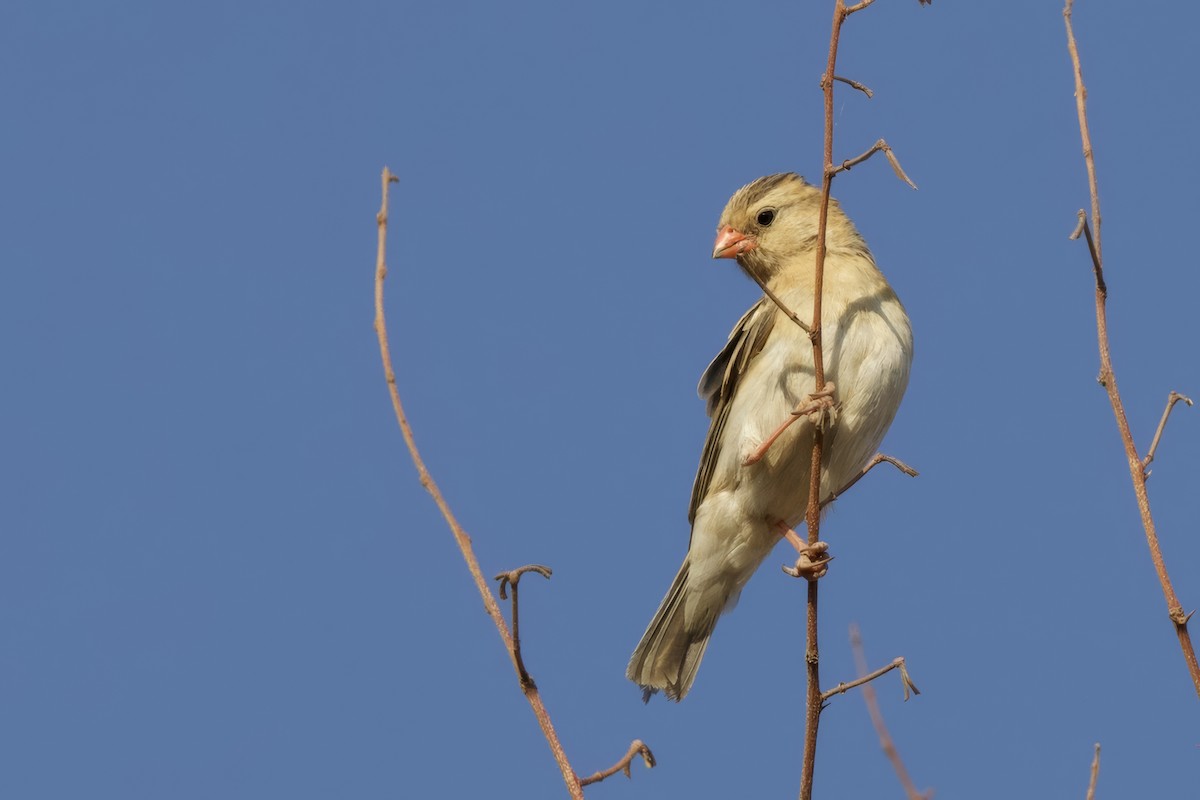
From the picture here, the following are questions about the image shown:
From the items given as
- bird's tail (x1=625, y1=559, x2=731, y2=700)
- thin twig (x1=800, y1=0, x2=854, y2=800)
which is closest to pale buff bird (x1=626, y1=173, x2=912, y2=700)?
bird's tail (x1=625, y1=559, x2=731, y2=700)

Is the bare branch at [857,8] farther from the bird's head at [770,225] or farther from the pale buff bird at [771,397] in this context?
the bird's head at [770,225]

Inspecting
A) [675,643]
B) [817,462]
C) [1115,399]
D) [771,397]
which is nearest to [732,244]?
[771,397]

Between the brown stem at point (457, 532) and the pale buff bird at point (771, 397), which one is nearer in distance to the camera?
→ the brown stem at point (457, 532)

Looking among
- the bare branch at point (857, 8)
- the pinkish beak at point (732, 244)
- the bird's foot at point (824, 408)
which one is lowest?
the bird's foot at point (824, 408)

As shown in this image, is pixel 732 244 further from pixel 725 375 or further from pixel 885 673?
pixel 885 673

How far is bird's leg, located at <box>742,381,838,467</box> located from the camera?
3.93 m

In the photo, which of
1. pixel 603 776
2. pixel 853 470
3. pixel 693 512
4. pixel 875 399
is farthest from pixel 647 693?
pixel 603 776

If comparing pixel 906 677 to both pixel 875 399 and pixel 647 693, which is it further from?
pixel 647 693

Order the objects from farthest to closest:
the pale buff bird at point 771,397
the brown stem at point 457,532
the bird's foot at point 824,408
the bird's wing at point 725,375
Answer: the bird's wing at point 725,375 < the pale buff bird at point 771,397 < the bird's foot at point 824,408 < the brown stem at point 457,532

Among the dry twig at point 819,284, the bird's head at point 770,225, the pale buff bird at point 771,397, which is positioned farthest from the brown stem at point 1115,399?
the bird's head at point 770,225

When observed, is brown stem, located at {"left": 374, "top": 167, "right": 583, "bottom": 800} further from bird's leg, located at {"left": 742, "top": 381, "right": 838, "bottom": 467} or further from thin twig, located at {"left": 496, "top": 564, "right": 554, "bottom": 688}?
bird's leg, located at {"left": 742, "top": 381, "right": 838, "bottom": 467}

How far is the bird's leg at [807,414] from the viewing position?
3.93 m

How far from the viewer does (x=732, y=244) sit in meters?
5.20

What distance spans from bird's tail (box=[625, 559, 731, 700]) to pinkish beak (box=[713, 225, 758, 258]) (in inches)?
45.5
